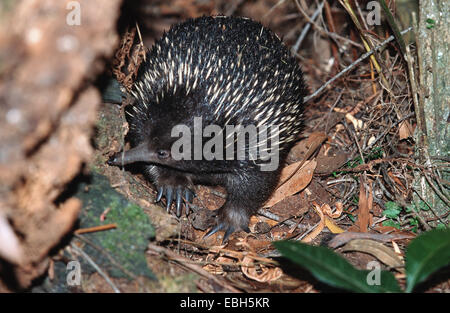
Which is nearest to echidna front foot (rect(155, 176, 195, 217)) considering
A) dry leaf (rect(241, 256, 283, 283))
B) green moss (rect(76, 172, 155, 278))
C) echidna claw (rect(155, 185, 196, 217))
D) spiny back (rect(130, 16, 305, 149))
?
echidna claw (rect(155, 185, 196, 217))

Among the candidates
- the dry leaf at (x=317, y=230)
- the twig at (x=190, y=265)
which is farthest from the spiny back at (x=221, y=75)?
the twig at (x=190, y=265)

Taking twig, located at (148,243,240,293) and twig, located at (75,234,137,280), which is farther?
twig, located at (148,243,240,293)

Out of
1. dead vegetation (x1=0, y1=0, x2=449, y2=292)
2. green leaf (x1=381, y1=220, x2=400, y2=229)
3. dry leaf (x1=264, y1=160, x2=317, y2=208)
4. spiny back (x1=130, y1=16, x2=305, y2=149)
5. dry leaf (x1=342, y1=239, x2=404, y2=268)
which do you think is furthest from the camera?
dry leaf (x1=264, y1=160, x2=317, y2=208)

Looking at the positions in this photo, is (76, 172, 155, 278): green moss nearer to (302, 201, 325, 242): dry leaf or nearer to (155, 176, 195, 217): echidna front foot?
(155, 176, 195, 217): echidna front foot
